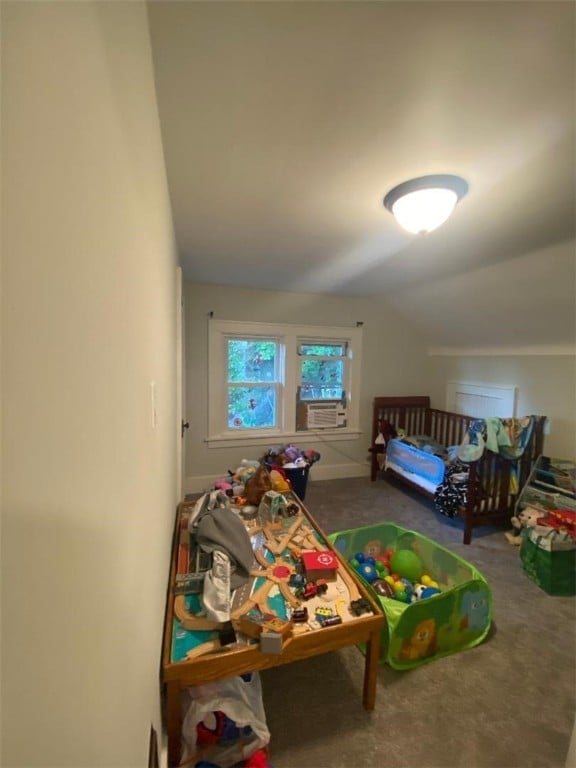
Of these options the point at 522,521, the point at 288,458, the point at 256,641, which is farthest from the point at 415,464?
the point at 256,641

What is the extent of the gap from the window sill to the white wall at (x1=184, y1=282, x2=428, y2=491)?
46mm

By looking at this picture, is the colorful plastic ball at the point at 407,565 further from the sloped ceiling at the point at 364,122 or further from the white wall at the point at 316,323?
the sloped ceiling at the point at 364,122

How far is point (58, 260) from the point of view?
274mm

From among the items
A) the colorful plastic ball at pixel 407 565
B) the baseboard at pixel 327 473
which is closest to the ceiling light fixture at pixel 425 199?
the colorful plastic ball at pixel 407 565

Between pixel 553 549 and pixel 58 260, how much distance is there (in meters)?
2.79

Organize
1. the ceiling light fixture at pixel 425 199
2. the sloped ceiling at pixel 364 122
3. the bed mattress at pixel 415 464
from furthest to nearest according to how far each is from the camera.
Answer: the bed mattress at pixel 415 464 < the ceiling light fixture at pixel 425 199 < the sloped ceiling at pixel 364 122

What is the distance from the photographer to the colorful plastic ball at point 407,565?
6.49 ft

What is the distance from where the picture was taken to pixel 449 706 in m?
1.35

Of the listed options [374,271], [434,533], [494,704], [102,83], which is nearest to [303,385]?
[374,271]

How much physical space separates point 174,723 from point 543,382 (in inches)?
138

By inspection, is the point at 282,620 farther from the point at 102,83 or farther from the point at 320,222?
the point at 320,222

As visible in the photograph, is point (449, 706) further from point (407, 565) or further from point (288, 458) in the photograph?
point (288, 458)

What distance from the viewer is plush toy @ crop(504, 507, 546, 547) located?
2357mm

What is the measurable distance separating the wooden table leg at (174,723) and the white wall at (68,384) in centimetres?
56
